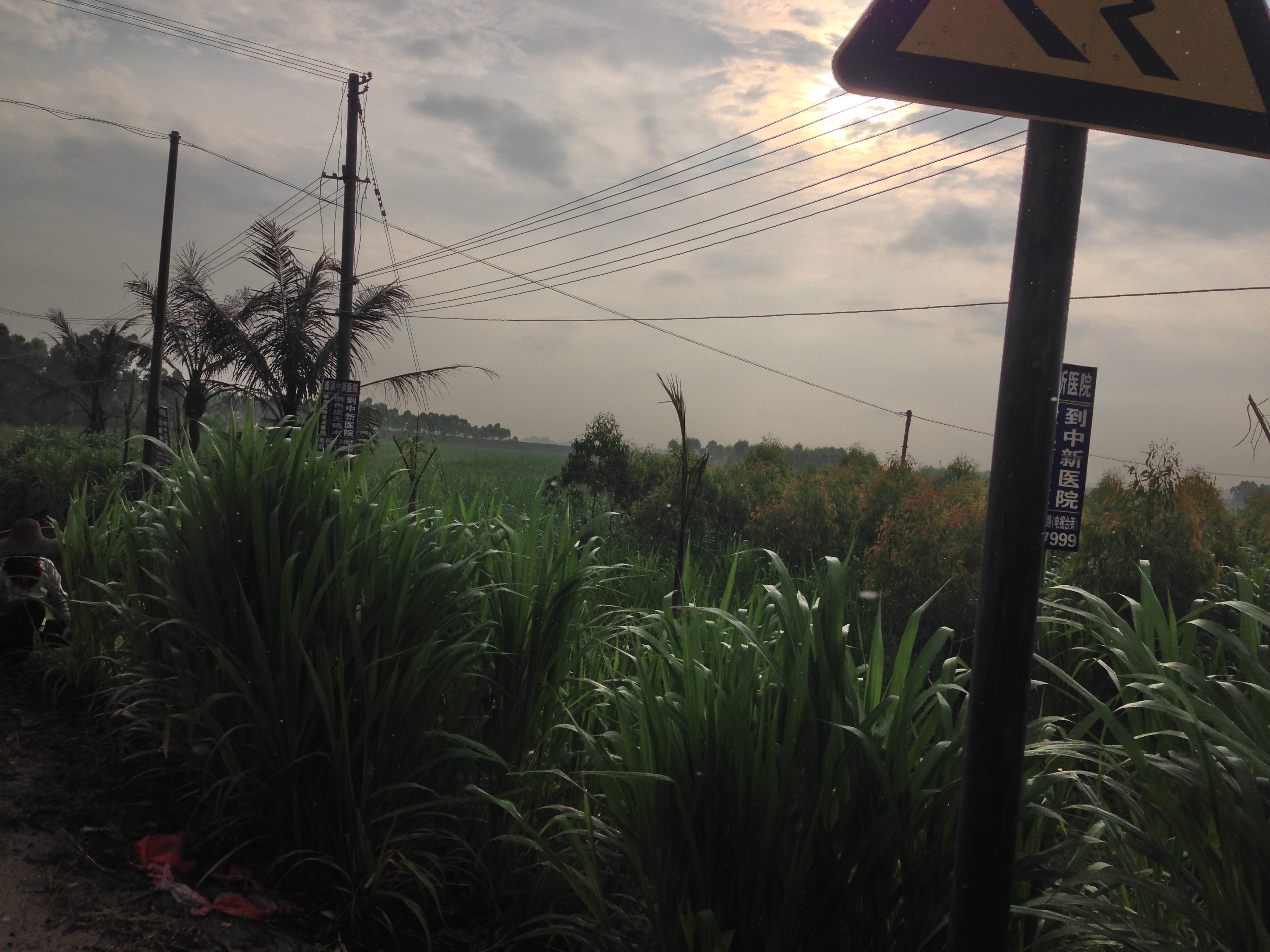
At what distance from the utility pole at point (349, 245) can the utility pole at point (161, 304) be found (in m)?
5.87

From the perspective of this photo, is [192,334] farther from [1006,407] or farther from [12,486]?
[1006,407]

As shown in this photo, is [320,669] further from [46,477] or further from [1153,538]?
[46,477]

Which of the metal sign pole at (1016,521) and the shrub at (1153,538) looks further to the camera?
the shrub at (1153,538)

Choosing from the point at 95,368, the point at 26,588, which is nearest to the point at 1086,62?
the point at 26,588

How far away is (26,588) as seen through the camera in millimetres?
5852

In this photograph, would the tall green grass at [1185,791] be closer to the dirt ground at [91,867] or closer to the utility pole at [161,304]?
the dirt ground at [91,867]

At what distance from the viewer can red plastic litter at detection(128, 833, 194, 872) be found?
9.53 feet

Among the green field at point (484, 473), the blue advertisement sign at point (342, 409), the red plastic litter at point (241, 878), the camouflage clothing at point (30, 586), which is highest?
the blue advertisement sign at point (342, 409)

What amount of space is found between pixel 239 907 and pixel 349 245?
13.8m

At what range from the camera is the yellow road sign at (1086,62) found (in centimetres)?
136

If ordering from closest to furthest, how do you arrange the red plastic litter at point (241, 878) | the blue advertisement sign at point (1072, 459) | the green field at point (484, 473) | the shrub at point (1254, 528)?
the red plastic litter at point (241, 878) → the green field at point (484, 473) → the blue advertisement sign at point (1072, 459) → the shrub at point (1254, 528)

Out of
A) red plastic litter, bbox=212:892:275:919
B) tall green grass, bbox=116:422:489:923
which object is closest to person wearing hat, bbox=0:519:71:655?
tall green grass, bbox=116:422:489:923

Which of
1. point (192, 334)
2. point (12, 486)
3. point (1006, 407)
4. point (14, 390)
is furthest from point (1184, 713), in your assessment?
point (14, 390)

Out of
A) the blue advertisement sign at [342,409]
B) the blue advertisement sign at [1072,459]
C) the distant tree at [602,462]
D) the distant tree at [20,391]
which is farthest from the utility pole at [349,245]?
the distant tree at [20,391]
